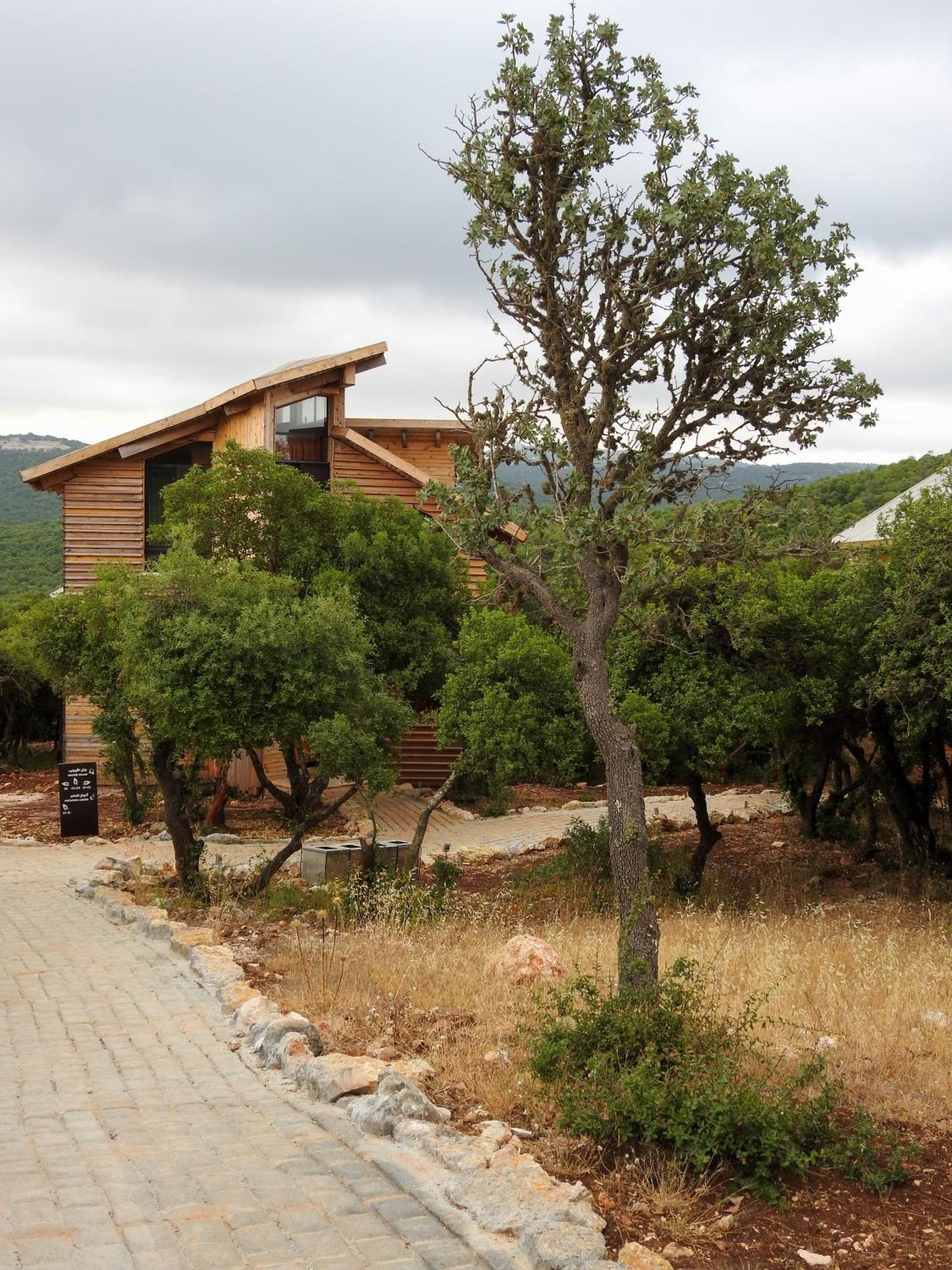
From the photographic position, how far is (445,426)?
29891mm

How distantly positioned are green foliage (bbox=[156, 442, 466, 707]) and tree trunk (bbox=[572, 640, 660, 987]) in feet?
43.7

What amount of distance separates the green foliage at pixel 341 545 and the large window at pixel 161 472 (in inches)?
240

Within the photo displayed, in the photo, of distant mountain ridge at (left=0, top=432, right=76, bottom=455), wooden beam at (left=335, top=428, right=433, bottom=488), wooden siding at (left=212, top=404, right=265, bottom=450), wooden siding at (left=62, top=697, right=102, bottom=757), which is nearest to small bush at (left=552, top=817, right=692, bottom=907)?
wooden beam at (left=335, top=428, right=433, bottom=488)

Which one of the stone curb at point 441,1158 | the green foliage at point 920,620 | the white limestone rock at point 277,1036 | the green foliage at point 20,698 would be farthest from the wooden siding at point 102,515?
the white limestone rock at point 277,1036

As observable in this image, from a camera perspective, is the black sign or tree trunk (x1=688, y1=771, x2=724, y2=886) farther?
the black sign

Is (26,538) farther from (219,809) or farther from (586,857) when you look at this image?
(586,857)

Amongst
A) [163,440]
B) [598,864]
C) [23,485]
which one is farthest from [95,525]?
[23,485]

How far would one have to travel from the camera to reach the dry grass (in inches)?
293

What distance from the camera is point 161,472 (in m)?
29.4

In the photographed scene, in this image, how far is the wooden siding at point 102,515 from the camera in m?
28.8

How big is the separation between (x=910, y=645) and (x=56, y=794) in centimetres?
2132

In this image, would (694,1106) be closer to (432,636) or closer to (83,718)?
(432,636)

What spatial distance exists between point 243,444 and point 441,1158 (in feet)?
77.3

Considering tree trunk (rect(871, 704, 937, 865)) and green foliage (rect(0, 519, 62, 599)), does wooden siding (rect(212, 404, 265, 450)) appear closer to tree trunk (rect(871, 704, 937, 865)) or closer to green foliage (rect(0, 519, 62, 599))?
tree trunk (rect(871, 704, 937, 865))
